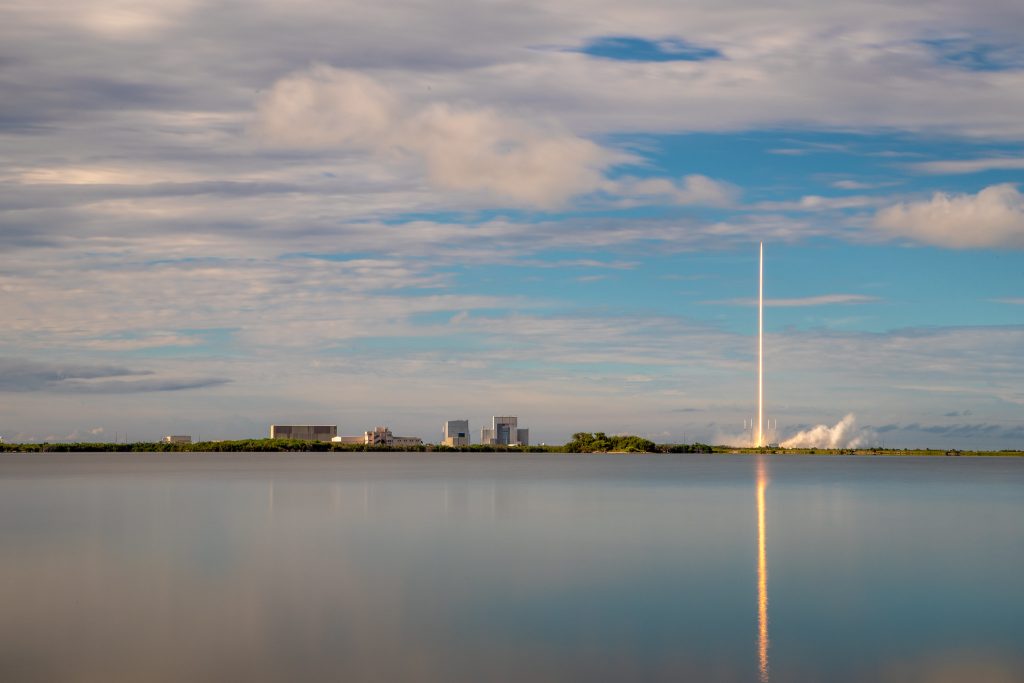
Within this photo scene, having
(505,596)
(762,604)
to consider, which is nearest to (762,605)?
(762,604)

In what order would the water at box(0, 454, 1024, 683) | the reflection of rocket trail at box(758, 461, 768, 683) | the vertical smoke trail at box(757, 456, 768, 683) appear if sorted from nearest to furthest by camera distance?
1. the water at box(0, 454, 1024, 683)
2. the vertical smoke trail at box(757, 456, 768, 683)
3. the reflection of rocket trail at box(758, 461, 768, 683)

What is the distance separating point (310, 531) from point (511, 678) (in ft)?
104

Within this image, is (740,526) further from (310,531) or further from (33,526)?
(33,526)

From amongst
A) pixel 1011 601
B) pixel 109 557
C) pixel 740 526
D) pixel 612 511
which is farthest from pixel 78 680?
pixel 612 511

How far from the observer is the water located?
22391 millimetres

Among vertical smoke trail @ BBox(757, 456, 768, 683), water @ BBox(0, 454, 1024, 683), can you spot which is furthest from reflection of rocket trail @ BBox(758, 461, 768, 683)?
water @ BBox(0, 454, 1024, 683)

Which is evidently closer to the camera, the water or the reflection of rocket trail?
the water

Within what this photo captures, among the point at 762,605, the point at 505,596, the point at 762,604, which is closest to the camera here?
the point at 762,605

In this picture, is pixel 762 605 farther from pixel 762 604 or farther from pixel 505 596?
pixel 505 596

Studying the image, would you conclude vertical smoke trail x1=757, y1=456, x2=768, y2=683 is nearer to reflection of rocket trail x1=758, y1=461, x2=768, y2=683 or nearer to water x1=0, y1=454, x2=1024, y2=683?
reflection of rocket trail x1=758, y1=461, x2=768, y2=683

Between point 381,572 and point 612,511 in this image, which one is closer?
point 381,572

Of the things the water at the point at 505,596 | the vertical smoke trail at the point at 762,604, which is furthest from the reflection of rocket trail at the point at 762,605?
the water at the point at 505,596

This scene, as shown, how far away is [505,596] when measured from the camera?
103ft

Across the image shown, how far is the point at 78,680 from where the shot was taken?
20.4m
